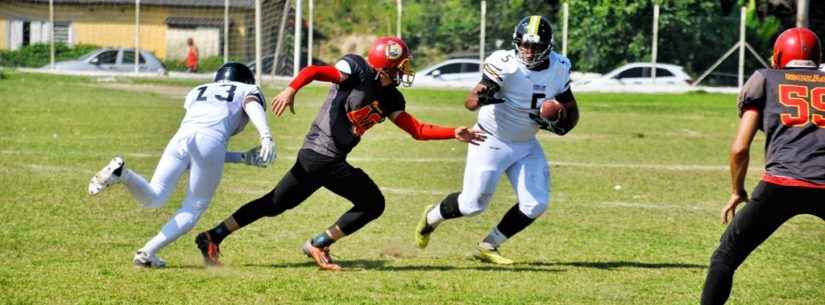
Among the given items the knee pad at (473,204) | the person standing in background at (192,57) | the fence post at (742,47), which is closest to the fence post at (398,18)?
the person standing in background at (192,57)

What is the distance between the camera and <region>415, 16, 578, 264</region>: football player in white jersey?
32.1ft

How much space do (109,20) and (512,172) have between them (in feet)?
122

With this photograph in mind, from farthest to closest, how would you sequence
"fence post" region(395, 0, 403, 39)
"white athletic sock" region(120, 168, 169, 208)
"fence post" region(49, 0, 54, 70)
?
"fence post" region(49, 0, 54, 70)
"fence post" region(395, 0, 403, 39)
"white athletic sock" region(120, 168, 169, 208)

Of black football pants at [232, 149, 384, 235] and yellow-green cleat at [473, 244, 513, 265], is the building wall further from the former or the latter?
black football pants at [232, 149, 384, 235]

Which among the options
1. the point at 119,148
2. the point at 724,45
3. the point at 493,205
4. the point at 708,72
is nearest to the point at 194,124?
the point at 493,205

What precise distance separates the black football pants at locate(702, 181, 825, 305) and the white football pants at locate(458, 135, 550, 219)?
9.28 feet

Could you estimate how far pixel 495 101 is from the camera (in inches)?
392

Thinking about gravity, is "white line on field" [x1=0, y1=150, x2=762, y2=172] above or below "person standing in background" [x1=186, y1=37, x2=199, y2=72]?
above

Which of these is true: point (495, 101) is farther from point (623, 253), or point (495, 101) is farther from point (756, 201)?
point (756, 201)

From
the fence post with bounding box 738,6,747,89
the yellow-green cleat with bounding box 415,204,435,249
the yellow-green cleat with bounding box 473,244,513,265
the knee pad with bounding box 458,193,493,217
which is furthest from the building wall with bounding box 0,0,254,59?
the yellow-green cleat with bounding box 473,244,513,265

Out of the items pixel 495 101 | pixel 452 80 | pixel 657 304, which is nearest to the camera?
pixel 657 304

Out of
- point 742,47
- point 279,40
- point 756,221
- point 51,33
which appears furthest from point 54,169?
point 742,47

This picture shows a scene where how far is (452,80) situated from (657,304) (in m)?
32.9

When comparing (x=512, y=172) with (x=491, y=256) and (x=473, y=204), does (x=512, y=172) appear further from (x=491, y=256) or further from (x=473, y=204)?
(x=491, y=256)
